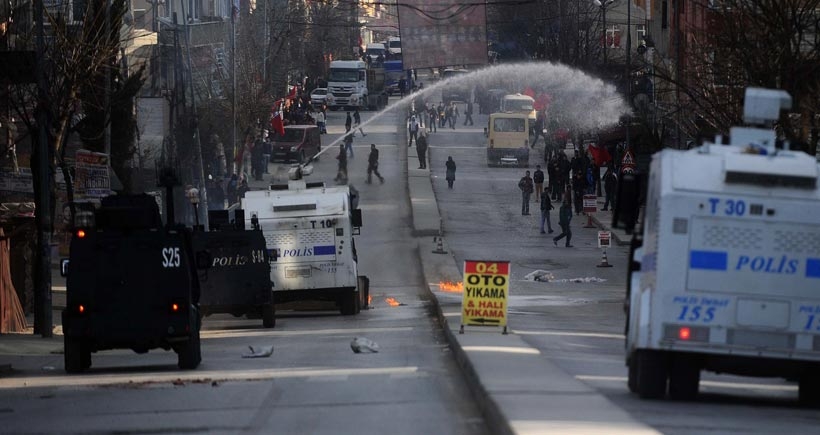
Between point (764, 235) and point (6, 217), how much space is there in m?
22.4

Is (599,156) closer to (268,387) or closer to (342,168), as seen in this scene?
(342,168)

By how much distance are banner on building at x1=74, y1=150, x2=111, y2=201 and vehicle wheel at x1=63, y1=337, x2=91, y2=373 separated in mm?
9354

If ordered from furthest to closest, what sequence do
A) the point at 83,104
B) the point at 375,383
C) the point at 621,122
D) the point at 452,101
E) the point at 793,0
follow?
the point at 452,101 < the point at 621,122 < the point at 83,104 < the point at 793,0 < the point at 375,383

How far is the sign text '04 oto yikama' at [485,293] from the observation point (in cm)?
2338

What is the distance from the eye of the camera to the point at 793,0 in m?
31.4

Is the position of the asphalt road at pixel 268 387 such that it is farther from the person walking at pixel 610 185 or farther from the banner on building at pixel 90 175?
the person walking at pixel 610 185

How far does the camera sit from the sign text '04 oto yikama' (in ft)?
76.7

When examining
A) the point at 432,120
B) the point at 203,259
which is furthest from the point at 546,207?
the point at 432,120

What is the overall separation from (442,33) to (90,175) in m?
32.5

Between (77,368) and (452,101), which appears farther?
(452,101)

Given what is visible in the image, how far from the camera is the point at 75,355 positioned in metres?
21.1

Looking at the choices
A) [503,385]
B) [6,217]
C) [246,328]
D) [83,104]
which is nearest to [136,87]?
[83,104]

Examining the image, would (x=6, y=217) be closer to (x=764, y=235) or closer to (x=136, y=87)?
(x=136, y=87)

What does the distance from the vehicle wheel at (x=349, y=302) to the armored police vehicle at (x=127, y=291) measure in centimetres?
1417
